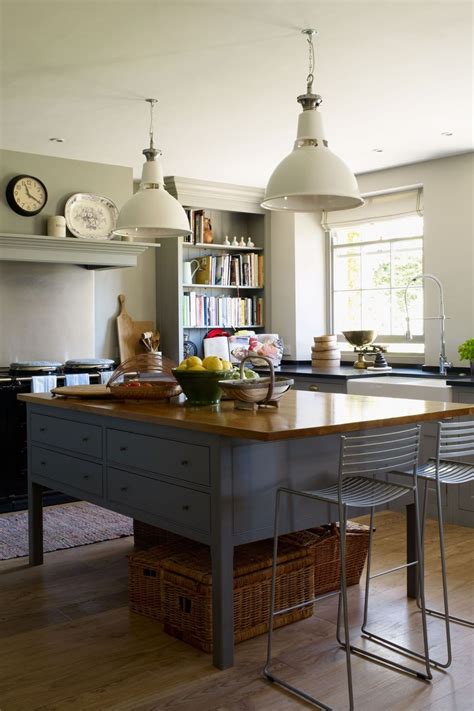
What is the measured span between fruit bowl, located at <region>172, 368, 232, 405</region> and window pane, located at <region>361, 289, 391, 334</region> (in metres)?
3.78

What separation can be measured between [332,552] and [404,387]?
6.48ft

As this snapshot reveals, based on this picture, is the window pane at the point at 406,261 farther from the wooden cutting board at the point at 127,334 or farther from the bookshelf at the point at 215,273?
the wooden cutting board at the point at 127,334

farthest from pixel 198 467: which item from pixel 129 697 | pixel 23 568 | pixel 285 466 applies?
pixel 23 568

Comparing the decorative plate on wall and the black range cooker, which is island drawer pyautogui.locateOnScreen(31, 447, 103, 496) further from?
the decorative plate on wall

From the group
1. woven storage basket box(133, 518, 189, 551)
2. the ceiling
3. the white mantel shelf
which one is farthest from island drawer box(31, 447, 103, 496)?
the ceiling

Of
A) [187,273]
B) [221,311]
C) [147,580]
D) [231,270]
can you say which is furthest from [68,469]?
[231,270]

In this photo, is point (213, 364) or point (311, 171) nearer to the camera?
point (311, 171)

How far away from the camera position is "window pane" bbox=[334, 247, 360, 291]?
23.3ft

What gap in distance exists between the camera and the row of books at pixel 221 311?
279 inches

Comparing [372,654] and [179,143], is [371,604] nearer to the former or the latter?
[372,654]

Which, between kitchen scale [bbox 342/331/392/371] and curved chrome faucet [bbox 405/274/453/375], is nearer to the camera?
curved chrome faucet [bbox 405/274/453/375]

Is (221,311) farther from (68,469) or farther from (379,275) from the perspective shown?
(68,469)

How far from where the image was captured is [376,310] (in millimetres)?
6941

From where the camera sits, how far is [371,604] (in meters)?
3.45
